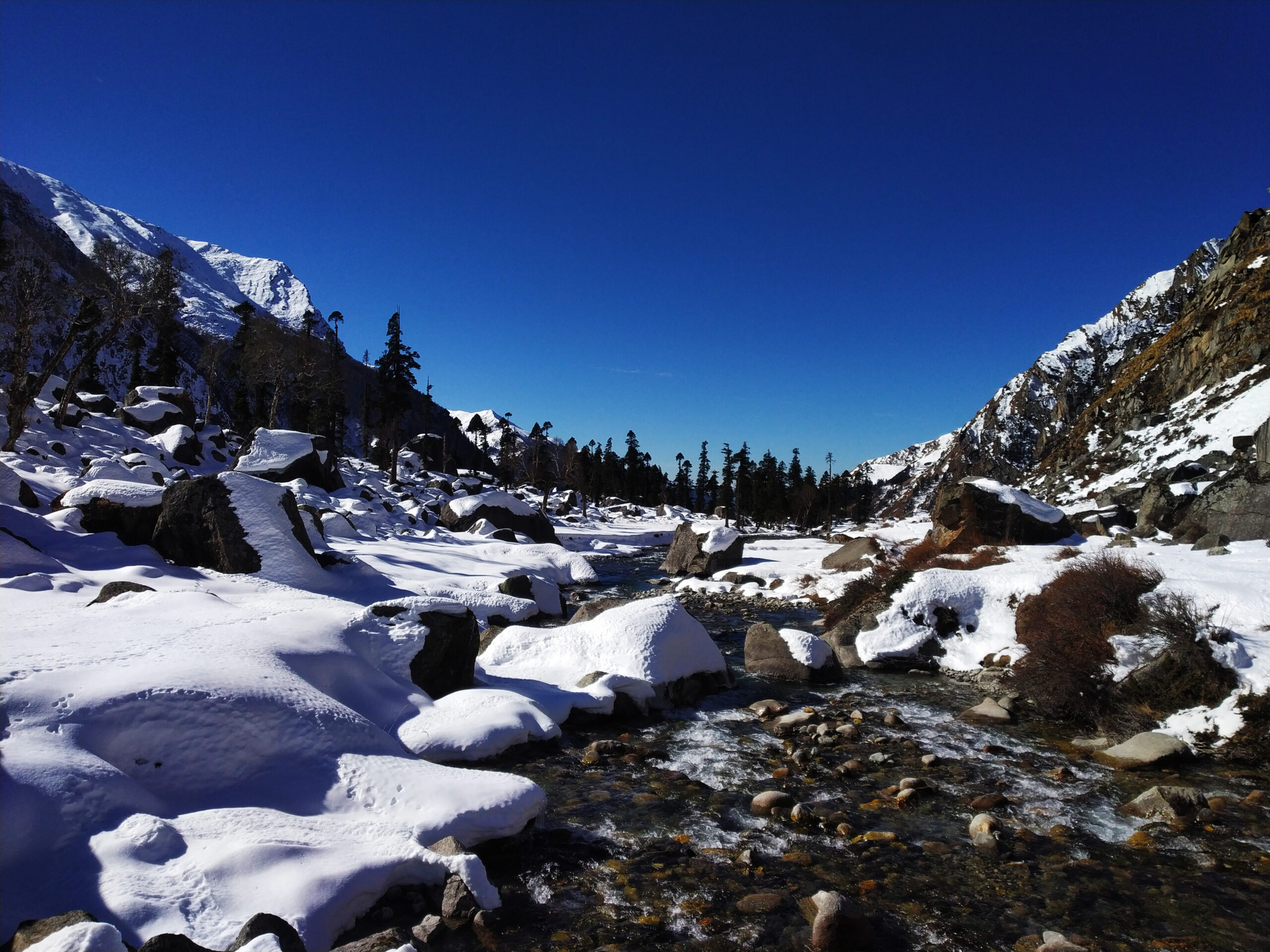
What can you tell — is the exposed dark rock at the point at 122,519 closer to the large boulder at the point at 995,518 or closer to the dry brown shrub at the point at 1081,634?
the dry brown shrub at the point at 1081,634

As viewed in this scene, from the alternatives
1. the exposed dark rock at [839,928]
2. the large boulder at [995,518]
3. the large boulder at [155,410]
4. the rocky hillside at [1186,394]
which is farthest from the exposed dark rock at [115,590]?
the large boulder at [155,410]

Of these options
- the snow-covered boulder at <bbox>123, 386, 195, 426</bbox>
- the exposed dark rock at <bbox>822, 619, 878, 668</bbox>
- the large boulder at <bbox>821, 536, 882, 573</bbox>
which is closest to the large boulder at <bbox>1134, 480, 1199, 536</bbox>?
the large boulder at <bbox>821, 536, 882, 573</bbox>

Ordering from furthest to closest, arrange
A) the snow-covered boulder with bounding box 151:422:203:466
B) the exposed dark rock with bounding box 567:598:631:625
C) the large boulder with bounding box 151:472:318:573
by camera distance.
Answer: the snow-covered boulder with bounding box 151:422:203:466
the exposed dark rock with bounding box 567:598:631:625
the large boulder with bounding box 151:472:318:573

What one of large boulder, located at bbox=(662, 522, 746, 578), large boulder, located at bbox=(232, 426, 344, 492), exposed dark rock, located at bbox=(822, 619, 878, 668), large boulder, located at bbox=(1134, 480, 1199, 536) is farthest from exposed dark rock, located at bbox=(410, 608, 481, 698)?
large boulder, located at bbox=(1134, 480, 1199, 536)

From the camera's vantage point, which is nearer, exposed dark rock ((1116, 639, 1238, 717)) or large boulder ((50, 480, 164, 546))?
exposed dark rock ((1116, 639, 1238, 717))

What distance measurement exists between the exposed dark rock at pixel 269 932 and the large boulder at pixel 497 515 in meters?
35.4

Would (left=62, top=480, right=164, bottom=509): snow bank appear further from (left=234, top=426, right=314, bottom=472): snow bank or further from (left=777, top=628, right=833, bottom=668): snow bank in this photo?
(left=234, top=426, right=314, bottom=472): snow bank

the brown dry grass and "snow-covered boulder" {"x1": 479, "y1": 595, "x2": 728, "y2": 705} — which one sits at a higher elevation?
the brown dry grass

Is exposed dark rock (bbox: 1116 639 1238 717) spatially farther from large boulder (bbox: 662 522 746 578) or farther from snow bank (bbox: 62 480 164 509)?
large boulder (bbox: 662 522 746 578)

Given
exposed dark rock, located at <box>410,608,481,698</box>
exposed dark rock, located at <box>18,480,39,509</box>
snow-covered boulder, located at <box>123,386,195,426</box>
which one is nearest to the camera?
exposed dark rock, located at <box>410,608,481,698</box>

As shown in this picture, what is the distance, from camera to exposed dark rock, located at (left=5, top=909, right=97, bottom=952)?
3906 mm

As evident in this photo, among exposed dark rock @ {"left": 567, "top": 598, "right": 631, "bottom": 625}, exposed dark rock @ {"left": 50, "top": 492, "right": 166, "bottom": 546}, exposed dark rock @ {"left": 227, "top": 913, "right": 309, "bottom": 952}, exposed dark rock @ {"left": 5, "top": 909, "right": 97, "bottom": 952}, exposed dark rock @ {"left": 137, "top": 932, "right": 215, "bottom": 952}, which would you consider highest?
exposed dark rock @ {"left": 50, "top": 492, "right": 166, "bottom": 546}

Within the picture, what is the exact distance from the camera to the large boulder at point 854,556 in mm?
29172

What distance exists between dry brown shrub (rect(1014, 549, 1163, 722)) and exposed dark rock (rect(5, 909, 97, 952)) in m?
14.4
